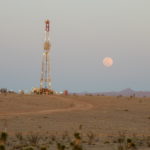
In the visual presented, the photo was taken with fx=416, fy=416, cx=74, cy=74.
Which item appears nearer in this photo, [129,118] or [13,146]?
[13,146]

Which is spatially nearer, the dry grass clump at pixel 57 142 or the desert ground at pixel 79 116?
the dry grass clump at pixel 57 142

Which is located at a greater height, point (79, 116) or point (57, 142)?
point (79, 116)

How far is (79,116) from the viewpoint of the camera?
29406 millimetres

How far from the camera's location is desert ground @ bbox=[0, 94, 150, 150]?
20.4 meters

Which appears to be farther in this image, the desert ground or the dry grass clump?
the desert ground

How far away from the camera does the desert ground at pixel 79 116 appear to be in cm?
2044

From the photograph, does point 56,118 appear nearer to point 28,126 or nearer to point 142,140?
point 28,126

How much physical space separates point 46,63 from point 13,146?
40.9m

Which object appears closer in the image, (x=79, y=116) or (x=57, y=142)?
(x=57, y=142)

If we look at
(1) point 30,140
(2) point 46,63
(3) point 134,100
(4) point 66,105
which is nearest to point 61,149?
(1) point 30,140

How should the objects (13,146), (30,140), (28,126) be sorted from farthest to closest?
(28,126) → (30,140) → (13,146)

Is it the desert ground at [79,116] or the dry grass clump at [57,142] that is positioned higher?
the desert ground at [79,116]

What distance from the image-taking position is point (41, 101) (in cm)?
4281

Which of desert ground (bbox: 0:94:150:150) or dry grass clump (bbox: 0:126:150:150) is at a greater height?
desert ground (bbox: 0:94:150:150)
